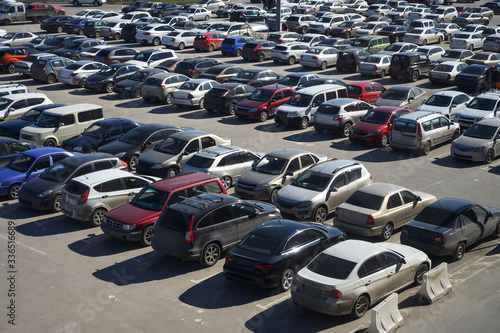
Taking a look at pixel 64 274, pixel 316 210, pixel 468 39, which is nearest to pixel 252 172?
pixel 316 210

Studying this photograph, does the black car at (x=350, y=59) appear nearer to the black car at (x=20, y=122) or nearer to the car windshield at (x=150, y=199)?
the black car at (x=20, y=122)

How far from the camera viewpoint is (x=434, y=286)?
12891 mm

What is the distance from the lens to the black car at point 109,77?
3447 centimetres

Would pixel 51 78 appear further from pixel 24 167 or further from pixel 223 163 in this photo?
pixel 223 163

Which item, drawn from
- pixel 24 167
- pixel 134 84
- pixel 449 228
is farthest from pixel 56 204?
pixel 134 84

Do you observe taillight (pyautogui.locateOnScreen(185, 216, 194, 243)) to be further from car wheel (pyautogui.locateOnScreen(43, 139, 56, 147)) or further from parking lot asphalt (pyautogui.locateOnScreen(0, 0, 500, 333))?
car wheel (pyautogui.locateOnScreen(43, 139, 56, 147))

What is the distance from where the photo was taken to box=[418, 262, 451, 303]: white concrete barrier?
1272cm

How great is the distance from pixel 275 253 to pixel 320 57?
1102 inches

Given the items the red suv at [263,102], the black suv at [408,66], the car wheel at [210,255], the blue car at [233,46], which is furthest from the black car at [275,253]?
the blue car at [233,46]

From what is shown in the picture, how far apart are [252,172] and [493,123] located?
386 inches

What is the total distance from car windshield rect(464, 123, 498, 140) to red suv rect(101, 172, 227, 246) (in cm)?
1095

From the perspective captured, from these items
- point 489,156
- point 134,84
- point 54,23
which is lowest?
point 489,156

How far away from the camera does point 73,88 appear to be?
3625 cm

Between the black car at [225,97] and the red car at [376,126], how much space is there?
679cm
